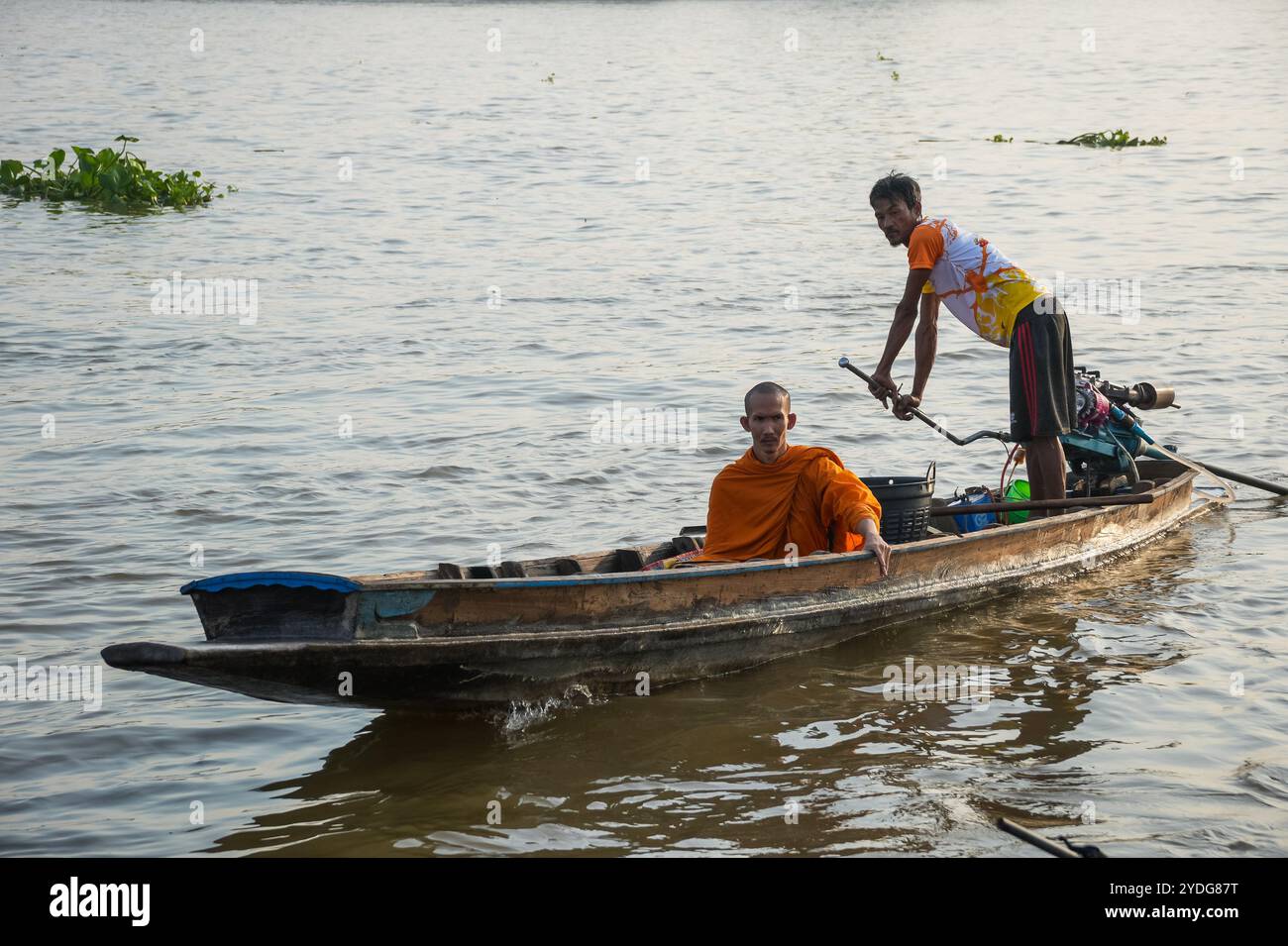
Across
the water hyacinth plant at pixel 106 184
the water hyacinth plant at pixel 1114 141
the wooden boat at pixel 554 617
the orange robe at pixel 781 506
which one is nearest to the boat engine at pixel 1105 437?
the wooden boat at pixel 554 617

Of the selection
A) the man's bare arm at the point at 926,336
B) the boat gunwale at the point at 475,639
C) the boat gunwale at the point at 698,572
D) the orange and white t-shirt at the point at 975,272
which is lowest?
the boat gunwale at the point at 475,639

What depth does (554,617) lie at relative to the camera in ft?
17.7

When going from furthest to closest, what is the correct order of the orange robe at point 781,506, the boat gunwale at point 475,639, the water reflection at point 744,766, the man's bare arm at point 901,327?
the man's bare arm at point 901,327 → the orange robe at point 781,506 → the water reflection at point 744,766 → the boat gunwale at point 475,639

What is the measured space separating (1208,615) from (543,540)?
340 cm

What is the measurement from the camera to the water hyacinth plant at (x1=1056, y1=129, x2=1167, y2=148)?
22359mm

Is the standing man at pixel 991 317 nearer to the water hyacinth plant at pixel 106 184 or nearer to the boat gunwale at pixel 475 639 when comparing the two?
the boat gunwale at pixel 475 639

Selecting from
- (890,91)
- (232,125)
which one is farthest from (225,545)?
(890,91)

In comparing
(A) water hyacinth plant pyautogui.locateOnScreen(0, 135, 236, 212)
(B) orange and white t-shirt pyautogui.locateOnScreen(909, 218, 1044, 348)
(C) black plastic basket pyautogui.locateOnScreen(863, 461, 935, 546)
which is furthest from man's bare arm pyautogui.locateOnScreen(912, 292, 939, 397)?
(A) water hyacinth plant pyautogui.locateOnScreen(0, 135, 236, 212)

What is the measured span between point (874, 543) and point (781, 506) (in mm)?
450

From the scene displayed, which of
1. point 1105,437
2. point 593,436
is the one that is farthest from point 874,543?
point 593,436

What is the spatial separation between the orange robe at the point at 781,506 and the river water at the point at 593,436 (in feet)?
1.86

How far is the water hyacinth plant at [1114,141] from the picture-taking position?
73.4 feet

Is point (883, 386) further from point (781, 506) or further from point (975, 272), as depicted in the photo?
point (781, 506)

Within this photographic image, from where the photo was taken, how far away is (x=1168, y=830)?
4.80 m
